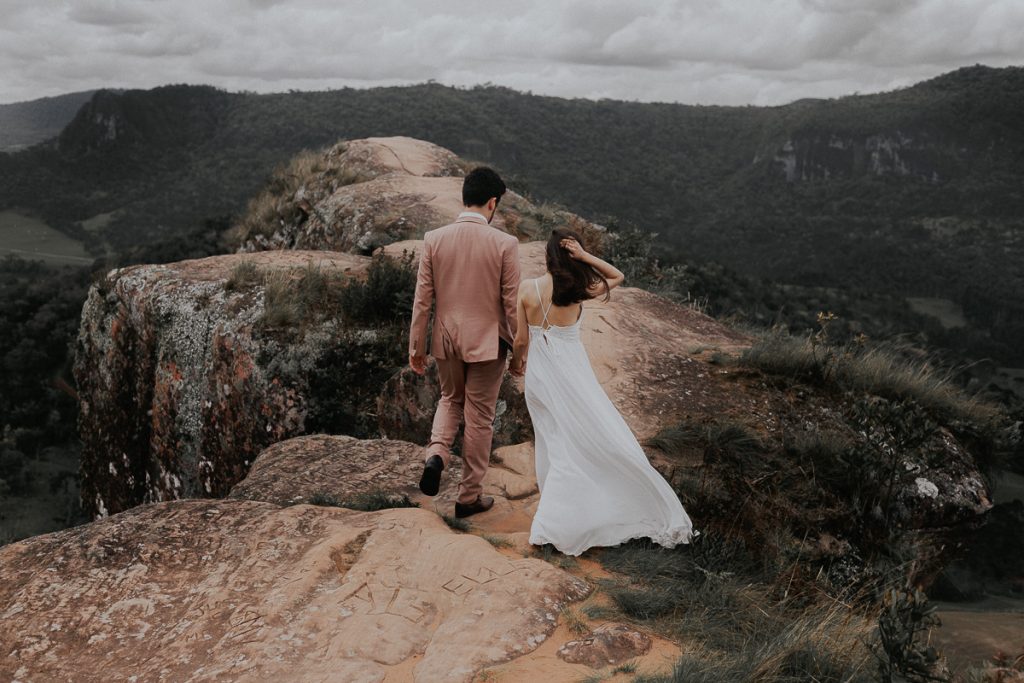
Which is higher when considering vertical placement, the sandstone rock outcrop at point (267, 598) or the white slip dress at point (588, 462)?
the white slip dress at point (588, 462)

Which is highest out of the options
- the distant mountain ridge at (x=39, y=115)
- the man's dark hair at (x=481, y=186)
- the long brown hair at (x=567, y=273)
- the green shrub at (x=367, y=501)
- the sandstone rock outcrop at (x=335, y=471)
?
the distant mountain ridge at (x=39, y=115)

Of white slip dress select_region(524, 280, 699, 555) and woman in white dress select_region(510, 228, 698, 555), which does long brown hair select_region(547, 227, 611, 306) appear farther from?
white slip dress select_region(524, 280, 699, 555)

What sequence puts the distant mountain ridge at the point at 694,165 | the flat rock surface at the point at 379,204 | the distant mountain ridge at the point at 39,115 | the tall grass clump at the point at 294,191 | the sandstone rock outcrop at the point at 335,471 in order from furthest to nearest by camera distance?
1. the distant mountain ridge at the point at 39,115
2. the distant mountain ridge at the point at 694,165
3. the tall grass clump at the point at 294,191
4. the flat rock surface at the point at 379,204
5. the sandstone rock outcrop at the point at 335,471

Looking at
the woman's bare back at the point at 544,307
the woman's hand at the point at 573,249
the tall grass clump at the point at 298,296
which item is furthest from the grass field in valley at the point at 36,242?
the woman's hand at the point at 573,249

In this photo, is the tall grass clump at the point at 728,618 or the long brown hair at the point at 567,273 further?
the long brown hair at the point at 567,273

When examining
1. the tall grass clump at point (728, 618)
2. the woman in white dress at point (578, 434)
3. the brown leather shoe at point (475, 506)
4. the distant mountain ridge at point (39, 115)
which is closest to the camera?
the tall grass clump at point (728, 618)

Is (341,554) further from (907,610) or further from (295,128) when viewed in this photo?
(295,128)

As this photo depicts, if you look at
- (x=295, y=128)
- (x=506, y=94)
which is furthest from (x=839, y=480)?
(x=506, y=94)

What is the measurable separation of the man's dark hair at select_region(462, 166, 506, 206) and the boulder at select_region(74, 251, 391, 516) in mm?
3224

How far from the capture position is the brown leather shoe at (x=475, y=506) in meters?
4.32

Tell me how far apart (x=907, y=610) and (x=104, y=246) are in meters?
59.4

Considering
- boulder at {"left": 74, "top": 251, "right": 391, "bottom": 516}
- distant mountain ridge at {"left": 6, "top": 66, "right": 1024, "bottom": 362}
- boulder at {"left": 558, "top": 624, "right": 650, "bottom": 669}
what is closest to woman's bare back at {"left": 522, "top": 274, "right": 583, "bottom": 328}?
boulder at {"left": 558, "top": 624, "right": 650, "bottom": 669}

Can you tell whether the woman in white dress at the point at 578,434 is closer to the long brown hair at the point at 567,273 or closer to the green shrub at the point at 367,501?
the long brown hair at the point at 567,273

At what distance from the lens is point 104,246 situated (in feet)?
174
